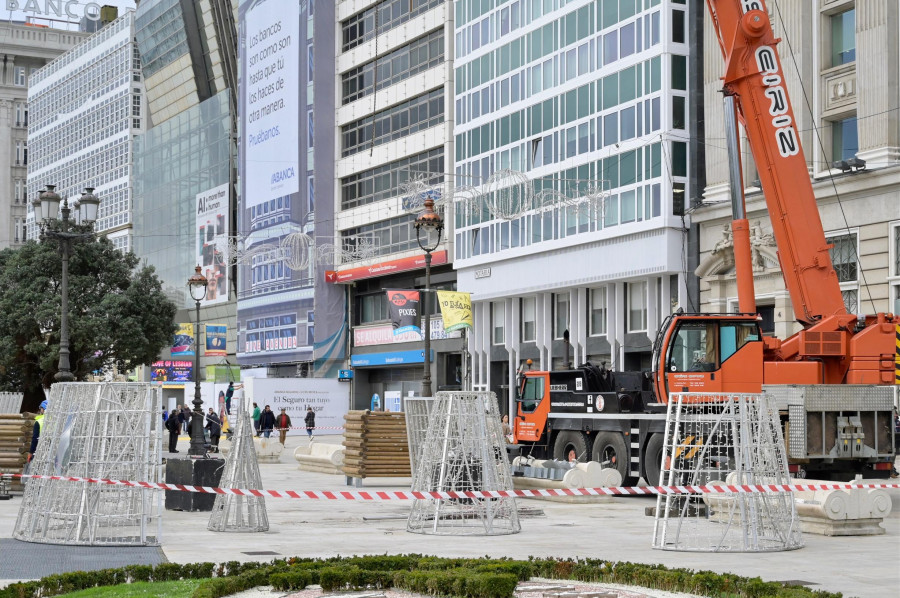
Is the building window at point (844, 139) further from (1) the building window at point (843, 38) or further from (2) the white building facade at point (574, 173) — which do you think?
(2) the white building facade at point (574, 173)

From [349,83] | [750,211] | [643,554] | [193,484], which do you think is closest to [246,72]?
[349,83]

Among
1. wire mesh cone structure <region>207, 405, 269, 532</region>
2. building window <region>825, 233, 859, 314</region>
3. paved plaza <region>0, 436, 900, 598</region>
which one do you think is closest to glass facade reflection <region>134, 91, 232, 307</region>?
building window <region>825, 233, 859, 314</region>

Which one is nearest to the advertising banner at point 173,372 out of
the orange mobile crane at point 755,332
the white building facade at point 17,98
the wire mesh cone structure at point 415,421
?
the white building facade at point 17,98

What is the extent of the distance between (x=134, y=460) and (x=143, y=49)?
8771 cm

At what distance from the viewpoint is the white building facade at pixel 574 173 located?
44.5 m

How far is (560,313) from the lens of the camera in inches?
2050

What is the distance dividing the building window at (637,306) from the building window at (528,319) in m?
6.62

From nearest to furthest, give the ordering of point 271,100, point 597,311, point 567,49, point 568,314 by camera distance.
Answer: point 567,49, point 597,311, point 568,314, point 271,100

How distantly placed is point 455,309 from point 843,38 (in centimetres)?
1403

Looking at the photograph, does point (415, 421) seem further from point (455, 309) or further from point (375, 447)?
point (455, 309)

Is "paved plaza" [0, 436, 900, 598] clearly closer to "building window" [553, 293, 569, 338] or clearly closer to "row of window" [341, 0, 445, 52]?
"building window" [553, 293, 569, 338]

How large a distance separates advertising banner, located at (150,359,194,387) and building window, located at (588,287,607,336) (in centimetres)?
4087

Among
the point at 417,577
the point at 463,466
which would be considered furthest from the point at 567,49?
the point at 417,577

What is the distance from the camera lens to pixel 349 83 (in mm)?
69812
